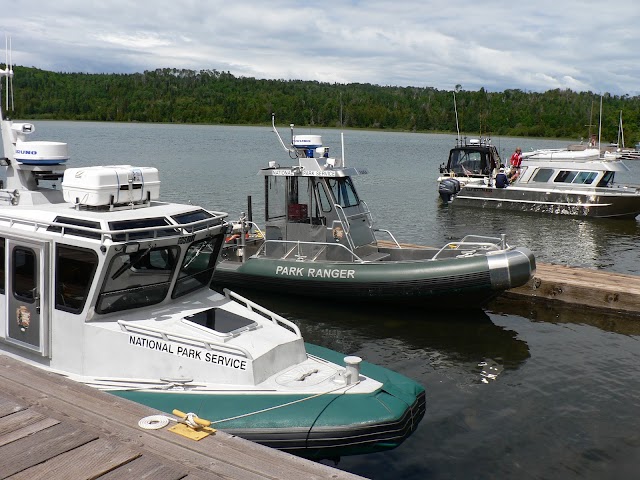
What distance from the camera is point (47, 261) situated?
6746 mm

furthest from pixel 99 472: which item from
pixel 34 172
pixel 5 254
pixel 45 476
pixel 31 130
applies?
pixel 31 130

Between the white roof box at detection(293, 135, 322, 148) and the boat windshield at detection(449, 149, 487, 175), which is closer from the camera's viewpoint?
the white roof box at detection(293, 135, 322, 148)

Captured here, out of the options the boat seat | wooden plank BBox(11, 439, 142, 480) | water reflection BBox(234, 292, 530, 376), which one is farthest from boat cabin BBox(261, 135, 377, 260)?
wooden plank BBox(11, 439, 142, 480)

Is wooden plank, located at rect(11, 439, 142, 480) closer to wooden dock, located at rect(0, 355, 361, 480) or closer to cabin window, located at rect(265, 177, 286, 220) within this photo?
wooden dock, located at rect(0, 355, 361, 480)

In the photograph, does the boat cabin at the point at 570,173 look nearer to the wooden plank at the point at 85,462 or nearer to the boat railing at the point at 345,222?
the boat railing at the point at 345,222

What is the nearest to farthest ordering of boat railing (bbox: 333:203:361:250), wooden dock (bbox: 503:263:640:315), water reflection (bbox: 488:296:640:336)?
1. water reflection (bbox: 488:296:640:336)
2. wooden dock (bbox: 503:263:640:315)
3. boat railing (bbox: 333:203:361:250)

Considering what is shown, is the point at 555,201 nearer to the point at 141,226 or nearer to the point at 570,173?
the point at 570,173

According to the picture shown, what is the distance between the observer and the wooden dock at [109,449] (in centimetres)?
444

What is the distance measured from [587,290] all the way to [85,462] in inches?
411

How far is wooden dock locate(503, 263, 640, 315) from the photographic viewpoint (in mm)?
12453

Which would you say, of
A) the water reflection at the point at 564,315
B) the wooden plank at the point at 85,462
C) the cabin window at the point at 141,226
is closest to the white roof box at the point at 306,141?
the water reflection at the point at 564,315

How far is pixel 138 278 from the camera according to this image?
691cm

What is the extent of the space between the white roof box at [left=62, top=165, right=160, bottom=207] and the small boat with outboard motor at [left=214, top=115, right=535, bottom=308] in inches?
208

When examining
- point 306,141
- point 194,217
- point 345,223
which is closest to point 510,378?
point 345,223
